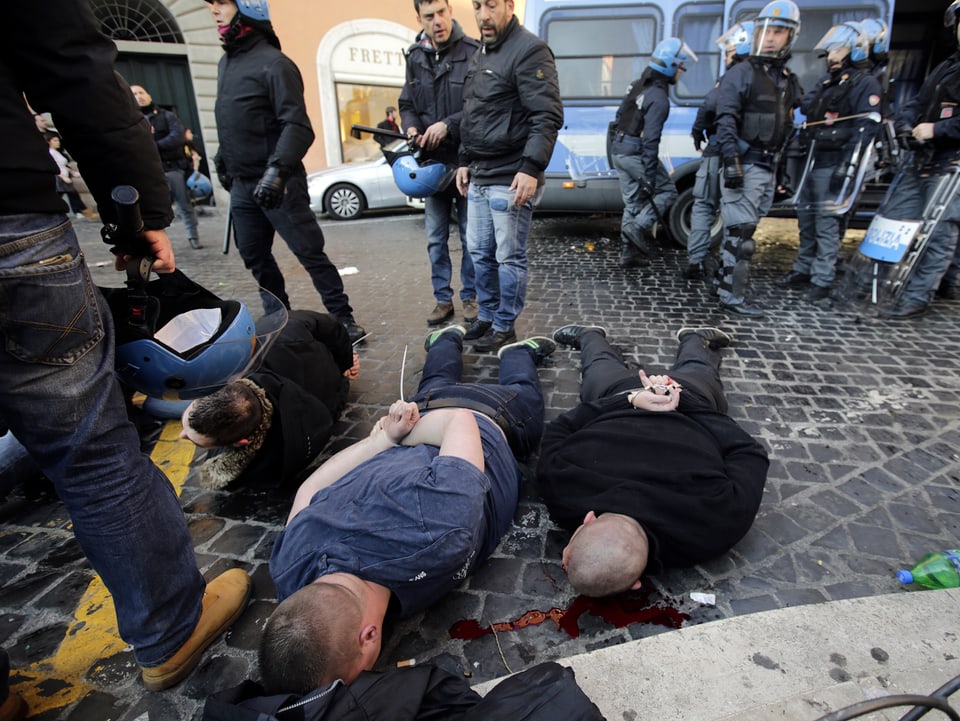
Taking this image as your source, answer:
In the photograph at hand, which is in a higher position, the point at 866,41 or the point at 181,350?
the point at 866,41

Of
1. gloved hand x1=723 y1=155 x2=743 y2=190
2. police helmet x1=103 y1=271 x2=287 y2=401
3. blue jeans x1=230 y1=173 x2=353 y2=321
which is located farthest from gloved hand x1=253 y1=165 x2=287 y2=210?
gloved hand x1=723 y1=155 x2=743 y2=190

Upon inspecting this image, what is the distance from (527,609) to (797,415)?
6.75ft

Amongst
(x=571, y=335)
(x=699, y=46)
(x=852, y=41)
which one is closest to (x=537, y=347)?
(x=571, y=335)

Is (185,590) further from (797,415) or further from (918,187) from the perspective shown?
(918,187)

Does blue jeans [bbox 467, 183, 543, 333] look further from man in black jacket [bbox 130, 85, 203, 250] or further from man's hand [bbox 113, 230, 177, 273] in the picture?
man in black jacket [bbox 130, 85, 203, 250]

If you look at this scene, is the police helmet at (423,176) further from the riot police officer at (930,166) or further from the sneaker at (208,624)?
the riot police officer at (930,166)

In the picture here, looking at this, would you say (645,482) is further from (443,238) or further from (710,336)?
(443,238)

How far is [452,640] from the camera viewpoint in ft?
5.91

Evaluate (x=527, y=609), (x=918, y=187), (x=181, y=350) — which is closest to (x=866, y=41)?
(x=918, y=187)

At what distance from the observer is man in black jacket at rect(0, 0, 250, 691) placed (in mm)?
1140

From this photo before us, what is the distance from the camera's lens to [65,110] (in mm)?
1255

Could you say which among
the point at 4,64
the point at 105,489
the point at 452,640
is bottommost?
the point at 452,640

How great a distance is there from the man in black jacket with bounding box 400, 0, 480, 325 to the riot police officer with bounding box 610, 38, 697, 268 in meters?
2.37

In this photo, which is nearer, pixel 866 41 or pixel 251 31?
pixel 251 31
